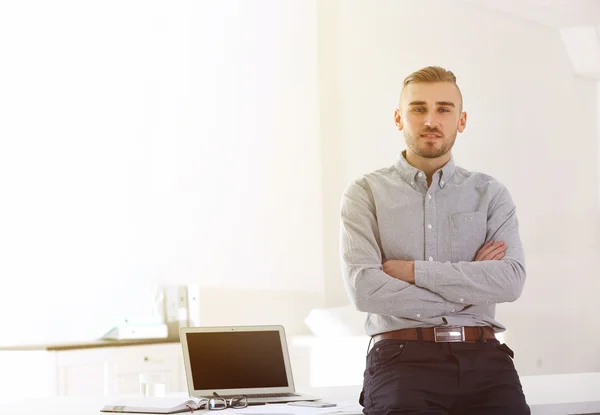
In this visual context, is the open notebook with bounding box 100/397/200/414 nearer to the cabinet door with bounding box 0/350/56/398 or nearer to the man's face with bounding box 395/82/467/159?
the man's face with bounding box 395/82/467/159

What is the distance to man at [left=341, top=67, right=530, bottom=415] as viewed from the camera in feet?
7.52

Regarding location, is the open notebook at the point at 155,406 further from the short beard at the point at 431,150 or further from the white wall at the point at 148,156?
the white wall at the point at 148,156

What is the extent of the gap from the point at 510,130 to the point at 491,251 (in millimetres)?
3917

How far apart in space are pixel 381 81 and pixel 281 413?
381 cm

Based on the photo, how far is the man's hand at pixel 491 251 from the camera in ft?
8.29

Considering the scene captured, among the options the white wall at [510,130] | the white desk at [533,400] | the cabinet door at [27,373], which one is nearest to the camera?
the white desk at [533,400]

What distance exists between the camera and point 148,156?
5.04 meters

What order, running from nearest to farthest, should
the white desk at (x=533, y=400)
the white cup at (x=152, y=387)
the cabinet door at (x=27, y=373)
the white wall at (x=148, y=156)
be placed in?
the white desk at (x=533, y=400) → the white cup at (x=152, y=387) → the cabinet door at (x=27, y=373) → the white wall at (x=148, y=156)

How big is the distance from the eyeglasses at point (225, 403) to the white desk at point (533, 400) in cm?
12

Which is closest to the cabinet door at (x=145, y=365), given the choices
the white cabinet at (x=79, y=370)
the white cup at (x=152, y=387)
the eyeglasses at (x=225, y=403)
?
the white cabinet at (x=79, y=370)

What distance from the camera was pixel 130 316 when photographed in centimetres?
488

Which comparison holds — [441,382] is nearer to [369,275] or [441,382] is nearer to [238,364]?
[369,275]

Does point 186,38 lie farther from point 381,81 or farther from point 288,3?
point 381,81

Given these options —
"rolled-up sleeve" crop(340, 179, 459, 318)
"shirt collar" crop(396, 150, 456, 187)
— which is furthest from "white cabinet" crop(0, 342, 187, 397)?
"shirt collar" crop(396, 150, 456, 187)
